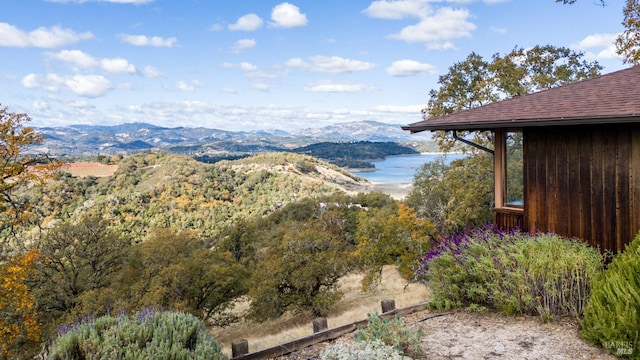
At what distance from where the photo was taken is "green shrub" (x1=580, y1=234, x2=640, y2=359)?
3633 mm

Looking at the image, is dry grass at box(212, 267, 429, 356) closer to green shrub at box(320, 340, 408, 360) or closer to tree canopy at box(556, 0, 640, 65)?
green shrub at box(320, 340, 408, 360)

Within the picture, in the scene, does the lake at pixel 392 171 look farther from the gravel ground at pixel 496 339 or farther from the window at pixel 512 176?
the gravel ground at pixel 496 339

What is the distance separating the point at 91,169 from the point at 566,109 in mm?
67118

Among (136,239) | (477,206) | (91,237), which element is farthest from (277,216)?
(477,206)

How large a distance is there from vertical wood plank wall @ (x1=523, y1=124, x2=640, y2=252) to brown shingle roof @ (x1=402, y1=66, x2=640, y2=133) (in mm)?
342

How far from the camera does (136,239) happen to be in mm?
41844

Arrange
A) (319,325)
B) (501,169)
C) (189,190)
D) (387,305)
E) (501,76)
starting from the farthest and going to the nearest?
(189,190) < (501,76) < (501,169) < (387,305) < (319,325)

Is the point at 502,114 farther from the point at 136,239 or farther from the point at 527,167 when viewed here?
the point at 136,239

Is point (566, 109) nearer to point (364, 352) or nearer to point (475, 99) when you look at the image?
point (364, 352)

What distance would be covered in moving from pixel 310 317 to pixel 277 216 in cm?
2205

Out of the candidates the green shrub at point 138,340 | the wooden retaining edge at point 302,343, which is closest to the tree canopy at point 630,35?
the wooden retaining edge at point 302,343

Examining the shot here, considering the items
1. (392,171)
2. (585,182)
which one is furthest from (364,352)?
(392,171)

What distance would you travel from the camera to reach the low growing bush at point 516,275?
4832mm

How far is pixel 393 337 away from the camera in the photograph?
156 inches
